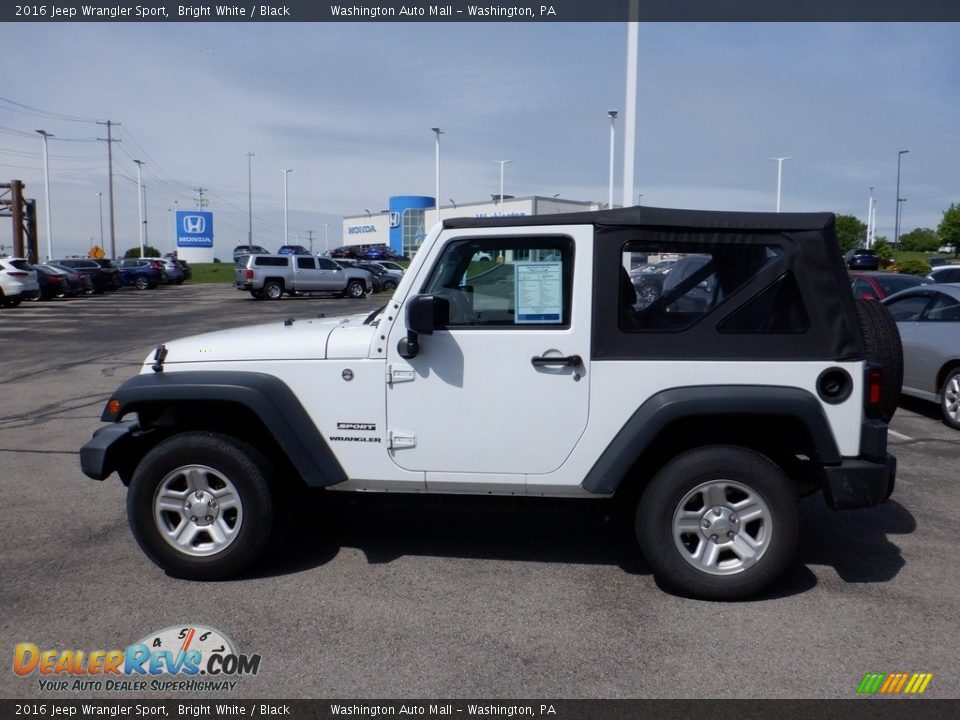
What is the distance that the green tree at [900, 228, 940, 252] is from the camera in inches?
4056

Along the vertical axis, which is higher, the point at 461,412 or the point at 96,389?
the point at 461,412

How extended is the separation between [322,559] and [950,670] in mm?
3301

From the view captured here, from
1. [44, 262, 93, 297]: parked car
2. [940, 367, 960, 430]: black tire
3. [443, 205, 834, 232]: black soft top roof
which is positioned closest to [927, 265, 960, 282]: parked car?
[940, 367, 960, 430]: black tire

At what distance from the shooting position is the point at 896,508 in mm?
6316

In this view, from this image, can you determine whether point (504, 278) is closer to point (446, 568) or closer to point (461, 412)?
point (461, 412)

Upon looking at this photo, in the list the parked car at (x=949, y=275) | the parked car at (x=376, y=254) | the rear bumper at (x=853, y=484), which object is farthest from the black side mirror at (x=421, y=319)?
the parked car at (x=376, y=254)

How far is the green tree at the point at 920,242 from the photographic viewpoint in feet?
338

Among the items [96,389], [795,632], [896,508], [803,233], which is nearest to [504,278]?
[803,233]

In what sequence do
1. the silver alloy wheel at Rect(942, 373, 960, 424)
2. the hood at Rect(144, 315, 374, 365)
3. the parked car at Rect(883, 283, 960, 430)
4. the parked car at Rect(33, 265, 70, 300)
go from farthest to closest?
the parked car at Rect(33, 265, 70, 300) < the parked car at Rect(883, 283, 960, 430) < the silver alloy wheel at Rect(942, 373, 960, 424) < the hood at Rect(144, 315, 374, 365)

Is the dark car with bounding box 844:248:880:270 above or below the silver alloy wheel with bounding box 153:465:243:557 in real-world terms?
above

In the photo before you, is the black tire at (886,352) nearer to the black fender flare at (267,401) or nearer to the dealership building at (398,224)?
the black fender flare at (267,401)

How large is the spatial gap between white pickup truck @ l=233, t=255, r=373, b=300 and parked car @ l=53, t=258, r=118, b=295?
7508mm

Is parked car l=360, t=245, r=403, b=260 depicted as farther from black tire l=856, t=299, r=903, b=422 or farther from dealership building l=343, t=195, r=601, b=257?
black tire l=856, t=299, r=903, b=422

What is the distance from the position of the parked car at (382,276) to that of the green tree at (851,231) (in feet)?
163
